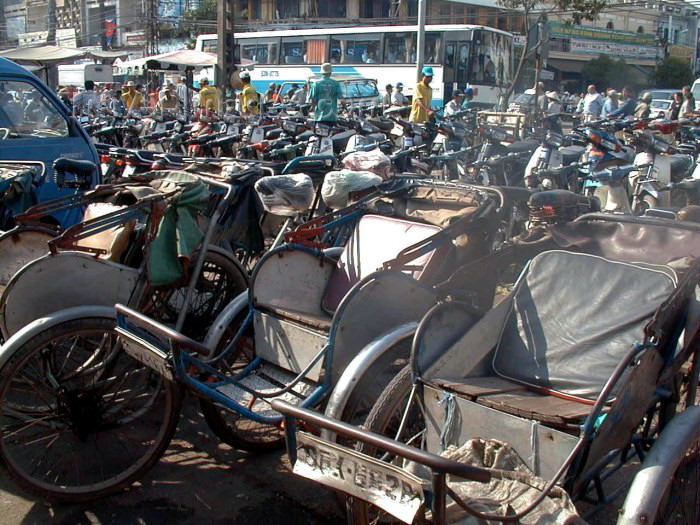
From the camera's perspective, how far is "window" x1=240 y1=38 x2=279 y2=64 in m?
26.9

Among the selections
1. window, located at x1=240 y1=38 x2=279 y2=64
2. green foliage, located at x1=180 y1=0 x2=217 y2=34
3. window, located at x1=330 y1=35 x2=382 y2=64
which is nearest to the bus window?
window, located at x1=330 y1=35 x2=382 y2=64

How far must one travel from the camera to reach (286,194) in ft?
13.3

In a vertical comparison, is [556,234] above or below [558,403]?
above

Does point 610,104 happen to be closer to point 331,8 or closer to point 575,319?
point 575,319

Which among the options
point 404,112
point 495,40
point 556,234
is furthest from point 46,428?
point 495,40

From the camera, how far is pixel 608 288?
2992 millimetres

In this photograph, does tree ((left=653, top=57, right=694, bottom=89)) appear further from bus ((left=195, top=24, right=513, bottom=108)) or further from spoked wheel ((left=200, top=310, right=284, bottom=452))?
spoked wheel ((left=200, top=310, right=284, bottom=452))

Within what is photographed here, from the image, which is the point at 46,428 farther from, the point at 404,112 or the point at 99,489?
the point at 404,112

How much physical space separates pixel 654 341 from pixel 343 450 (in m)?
1.15

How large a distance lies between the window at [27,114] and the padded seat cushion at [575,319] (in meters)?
5.07

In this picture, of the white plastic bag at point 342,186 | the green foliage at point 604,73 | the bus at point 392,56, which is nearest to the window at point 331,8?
the green foliage at point 604,73

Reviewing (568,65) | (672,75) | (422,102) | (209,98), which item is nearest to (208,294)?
(422,102)

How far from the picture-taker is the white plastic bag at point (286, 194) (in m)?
4.06

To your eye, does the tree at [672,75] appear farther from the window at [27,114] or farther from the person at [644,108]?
the window at [27,114]
